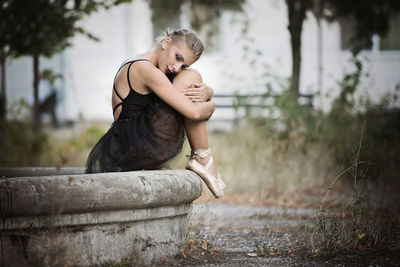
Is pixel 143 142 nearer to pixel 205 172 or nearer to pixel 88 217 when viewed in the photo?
pixel 205 172

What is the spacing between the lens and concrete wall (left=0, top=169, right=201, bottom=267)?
94.2 inches

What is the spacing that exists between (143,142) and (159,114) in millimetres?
211

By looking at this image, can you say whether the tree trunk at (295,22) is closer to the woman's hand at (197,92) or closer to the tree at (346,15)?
the tree at (346,15)

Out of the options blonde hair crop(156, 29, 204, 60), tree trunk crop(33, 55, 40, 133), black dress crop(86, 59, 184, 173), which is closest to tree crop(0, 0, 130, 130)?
tree trunk crop(33, 55, 40, 133)

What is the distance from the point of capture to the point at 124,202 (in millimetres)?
2578

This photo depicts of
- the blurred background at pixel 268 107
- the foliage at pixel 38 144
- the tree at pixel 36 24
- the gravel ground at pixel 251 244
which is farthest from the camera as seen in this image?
the foliage at pixel 38 144

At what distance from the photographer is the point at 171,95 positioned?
3057 mm

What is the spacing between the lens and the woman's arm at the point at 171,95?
9.98 feet

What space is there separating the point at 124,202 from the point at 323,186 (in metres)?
3.54

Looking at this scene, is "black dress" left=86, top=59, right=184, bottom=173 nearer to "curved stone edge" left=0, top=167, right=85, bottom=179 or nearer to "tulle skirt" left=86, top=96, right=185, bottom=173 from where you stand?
"tulle skirt" left=86, top=96, right=185, bottom=173

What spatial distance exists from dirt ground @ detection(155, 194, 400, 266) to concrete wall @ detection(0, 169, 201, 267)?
0.82 feet

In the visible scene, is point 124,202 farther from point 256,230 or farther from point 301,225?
point 301,225

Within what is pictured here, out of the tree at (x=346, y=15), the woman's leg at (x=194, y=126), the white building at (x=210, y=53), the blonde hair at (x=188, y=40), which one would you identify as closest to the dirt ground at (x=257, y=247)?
the woman's leg at (x=194, y=126)

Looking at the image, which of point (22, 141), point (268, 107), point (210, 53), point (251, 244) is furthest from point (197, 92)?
point (210, 53)
